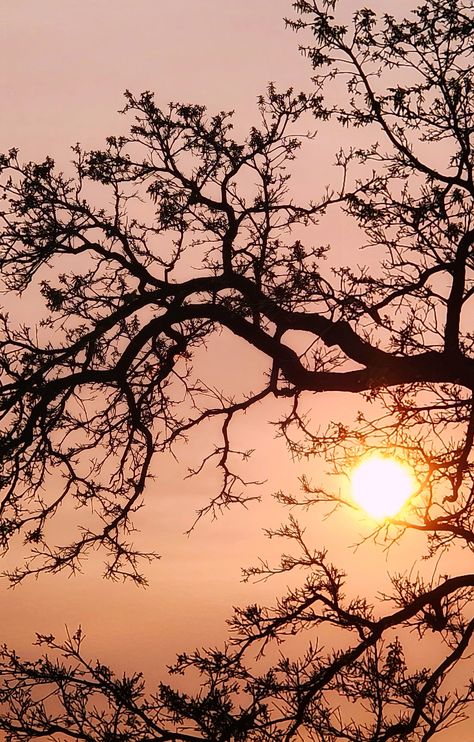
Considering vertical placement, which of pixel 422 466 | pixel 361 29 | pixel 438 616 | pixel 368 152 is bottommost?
pixel 438 616

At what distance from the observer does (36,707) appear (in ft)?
36.6

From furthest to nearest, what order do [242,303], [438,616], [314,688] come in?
[242,303]
[438,616]
[314,688]

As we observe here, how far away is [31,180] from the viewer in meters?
13.8

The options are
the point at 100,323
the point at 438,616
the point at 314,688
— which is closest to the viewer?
the point at 314,688

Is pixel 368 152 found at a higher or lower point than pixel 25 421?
higher

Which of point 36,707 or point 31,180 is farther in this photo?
point 31,180

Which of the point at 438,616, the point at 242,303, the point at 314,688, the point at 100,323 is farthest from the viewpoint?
the point at 100,323

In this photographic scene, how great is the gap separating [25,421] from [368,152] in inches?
193

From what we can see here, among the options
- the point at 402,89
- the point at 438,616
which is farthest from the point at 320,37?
the point at 438,616

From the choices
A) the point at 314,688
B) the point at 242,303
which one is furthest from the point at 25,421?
the point at 314,688

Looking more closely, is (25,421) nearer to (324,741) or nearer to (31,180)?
(31,180)

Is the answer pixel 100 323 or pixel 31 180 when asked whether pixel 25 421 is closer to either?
pixel 100 323

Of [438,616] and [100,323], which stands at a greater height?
[100,323]

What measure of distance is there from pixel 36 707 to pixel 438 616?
166 inches
